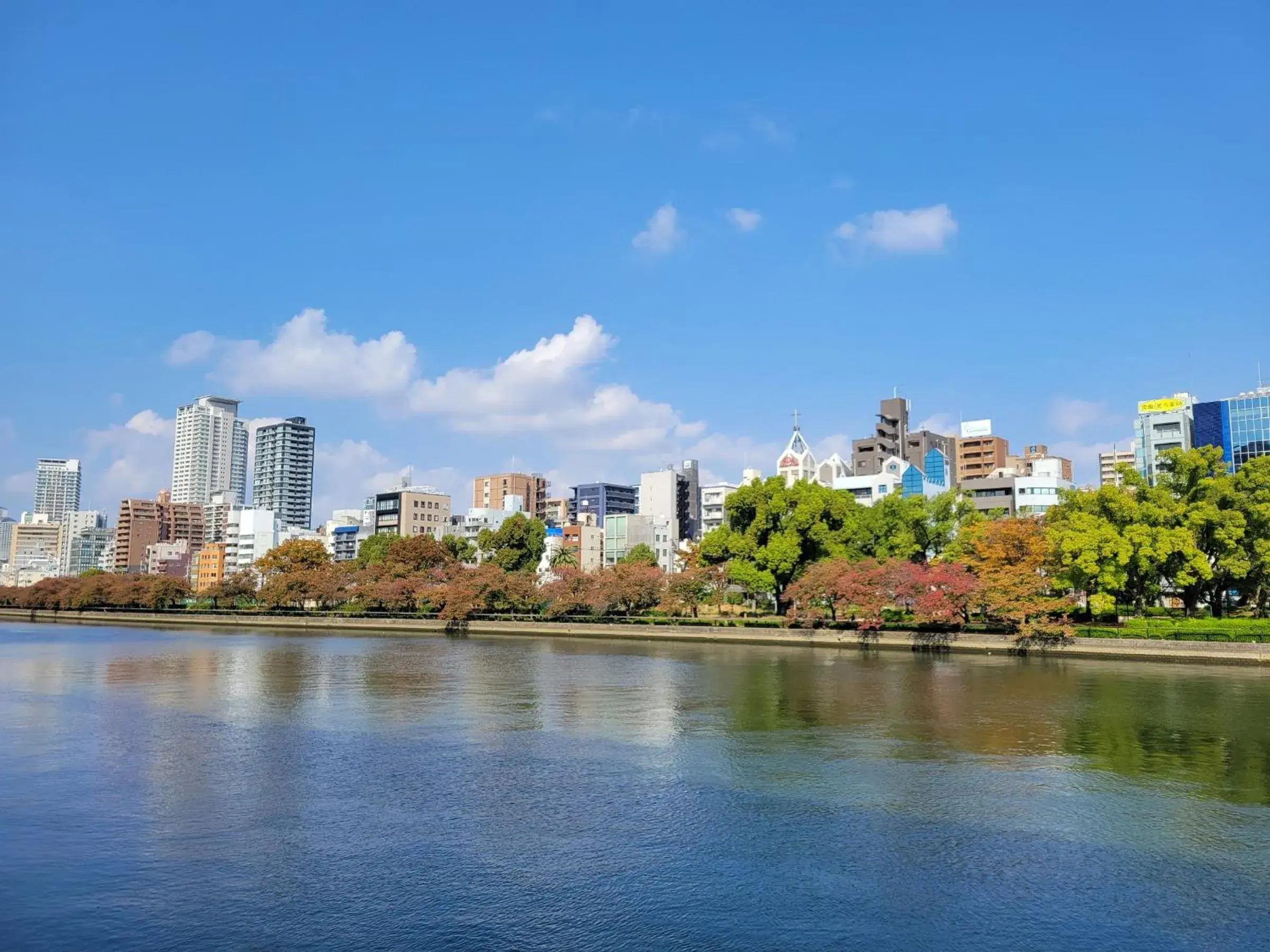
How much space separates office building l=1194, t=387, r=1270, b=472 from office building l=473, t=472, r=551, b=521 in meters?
91.4

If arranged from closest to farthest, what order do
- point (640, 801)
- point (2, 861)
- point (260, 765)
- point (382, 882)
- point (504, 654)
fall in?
point (382, 882) < point (2, 861) < point (640, 801) < point (260, 765) < point (504, 654)

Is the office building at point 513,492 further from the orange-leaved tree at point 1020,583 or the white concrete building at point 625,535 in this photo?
the orange-leaved tree at point 1020,583

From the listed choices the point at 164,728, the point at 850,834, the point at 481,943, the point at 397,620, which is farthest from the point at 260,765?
the point at 397,620

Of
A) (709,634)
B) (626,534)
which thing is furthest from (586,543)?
(709,634)

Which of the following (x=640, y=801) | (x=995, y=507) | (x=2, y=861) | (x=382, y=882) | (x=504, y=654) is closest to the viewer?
(x=382, y=882)

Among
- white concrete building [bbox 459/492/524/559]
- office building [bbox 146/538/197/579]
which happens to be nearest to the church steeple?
white concrete building [bbox 459/492/524/559]

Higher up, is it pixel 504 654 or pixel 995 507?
pixel 995 507

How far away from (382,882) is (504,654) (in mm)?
39359

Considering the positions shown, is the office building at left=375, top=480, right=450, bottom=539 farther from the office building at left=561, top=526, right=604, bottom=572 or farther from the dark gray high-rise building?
the dark gray high-rise building

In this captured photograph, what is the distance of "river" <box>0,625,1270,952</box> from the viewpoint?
12070mm

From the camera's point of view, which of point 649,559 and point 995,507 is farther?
point 649,559

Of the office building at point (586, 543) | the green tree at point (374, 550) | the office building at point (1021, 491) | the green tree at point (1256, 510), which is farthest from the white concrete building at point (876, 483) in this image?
the green tree at point (374, 550)

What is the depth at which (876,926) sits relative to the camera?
472 inches

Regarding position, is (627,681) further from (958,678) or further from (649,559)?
(649,559)
